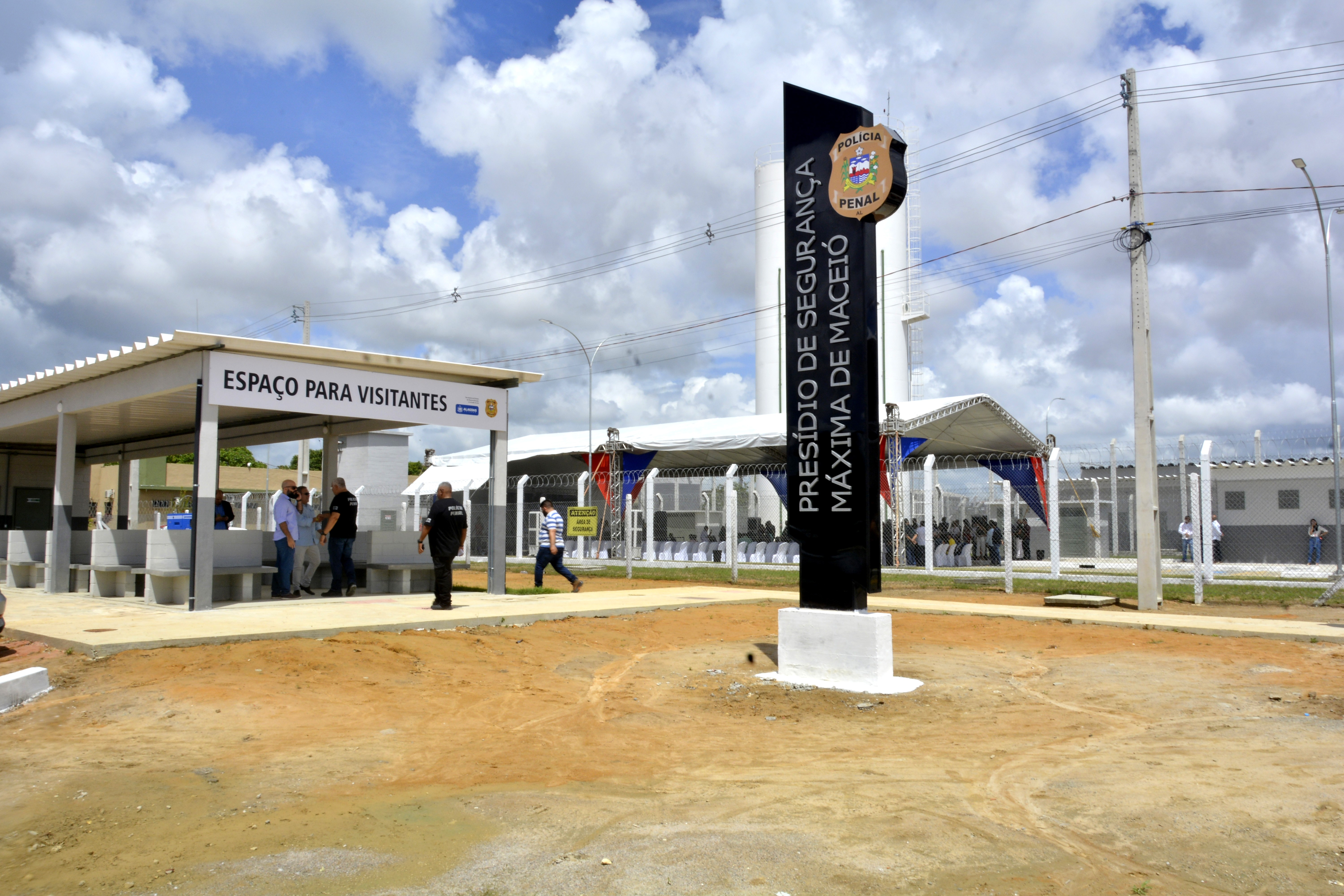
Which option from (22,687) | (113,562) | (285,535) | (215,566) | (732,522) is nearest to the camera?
(22,687)

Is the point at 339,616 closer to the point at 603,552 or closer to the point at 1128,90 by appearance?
the point at 1128,90

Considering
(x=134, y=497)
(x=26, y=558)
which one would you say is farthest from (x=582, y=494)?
(x=134, y=497)

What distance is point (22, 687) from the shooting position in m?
6.93

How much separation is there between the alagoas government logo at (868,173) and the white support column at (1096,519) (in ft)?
58.8

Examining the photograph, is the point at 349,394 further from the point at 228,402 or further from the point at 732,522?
the point at 732,522

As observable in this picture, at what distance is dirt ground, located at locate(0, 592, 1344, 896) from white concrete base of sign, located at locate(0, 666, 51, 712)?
7.1 inches

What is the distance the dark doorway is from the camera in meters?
22.7

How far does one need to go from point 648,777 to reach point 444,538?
6.70 metres

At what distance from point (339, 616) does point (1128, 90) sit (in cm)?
1390

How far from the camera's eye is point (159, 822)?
4.52m

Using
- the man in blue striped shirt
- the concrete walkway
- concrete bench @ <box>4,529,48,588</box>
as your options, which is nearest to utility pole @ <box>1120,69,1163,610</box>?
the concrete walkway

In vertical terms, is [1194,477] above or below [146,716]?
above

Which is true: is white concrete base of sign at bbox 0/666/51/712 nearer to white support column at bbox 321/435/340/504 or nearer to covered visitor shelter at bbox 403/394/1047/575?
white support column at bbox 321/435/340/504

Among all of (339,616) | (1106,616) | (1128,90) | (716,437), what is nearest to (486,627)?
(339,616)
